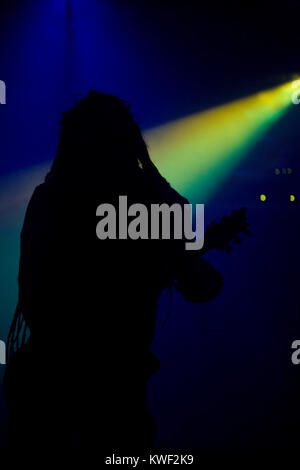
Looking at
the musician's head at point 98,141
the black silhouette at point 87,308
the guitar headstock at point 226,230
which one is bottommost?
the black silhouette at point 87,308

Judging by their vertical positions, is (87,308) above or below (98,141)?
below

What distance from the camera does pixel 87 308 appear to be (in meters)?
0.85

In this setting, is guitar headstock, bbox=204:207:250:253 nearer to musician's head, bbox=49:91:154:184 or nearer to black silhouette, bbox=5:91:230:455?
black silhouette, bbox=5:91:230:455

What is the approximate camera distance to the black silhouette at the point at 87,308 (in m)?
0.85

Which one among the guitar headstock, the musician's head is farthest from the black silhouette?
the guitar headstock

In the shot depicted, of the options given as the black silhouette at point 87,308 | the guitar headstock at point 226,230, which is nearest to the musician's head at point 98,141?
the black silhouette at point 87,308

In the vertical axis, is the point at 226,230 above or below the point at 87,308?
above

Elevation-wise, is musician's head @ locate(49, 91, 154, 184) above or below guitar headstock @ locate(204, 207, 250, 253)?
above

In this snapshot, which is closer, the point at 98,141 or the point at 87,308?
the point at 87,308

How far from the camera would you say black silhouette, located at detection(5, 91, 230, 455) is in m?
0.85

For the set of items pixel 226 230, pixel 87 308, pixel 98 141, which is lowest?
pixel 87 308

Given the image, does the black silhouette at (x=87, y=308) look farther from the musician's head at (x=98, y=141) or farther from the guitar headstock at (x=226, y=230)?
the guitar headstock at (x=226, y=230)

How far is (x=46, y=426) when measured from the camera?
34.4 inches
